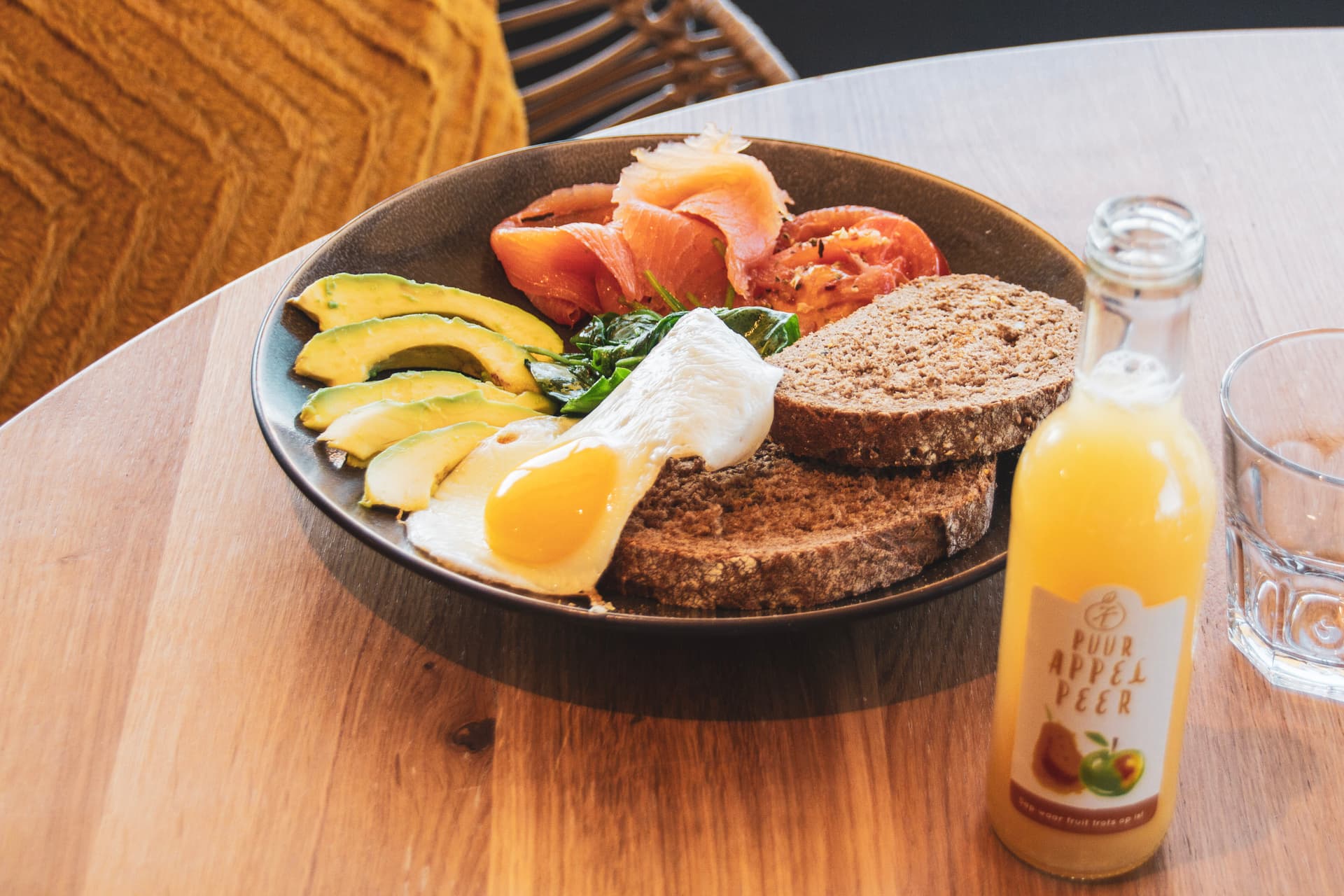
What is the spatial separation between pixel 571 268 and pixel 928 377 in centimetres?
62

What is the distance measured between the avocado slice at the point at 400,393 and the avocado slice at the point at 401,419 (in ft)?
0.08

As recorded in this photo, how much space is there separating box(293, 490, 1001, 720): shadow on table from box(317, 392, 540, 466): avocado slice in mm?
167

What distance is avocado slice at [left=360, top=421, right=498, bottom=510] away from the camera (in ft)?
4.04

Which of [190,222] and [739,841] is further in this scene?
[190,222]

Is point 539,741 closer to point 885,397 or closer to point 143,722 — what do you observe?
point 143,722

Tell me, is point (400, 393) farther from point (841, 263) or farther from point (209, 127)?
point (209, 127)

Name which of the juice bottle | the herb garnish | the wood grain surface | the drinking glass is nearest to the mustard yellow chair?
the wood grain surface

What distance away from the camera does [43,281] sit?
2264 mm

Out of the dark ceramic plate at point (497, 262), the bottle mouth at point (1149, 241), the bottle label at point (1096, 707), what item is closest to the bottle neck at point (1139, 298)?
the bottle mouth at point (1149, 241)

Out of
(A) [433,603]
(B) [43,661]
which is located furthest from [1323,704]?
(B) [43,661]

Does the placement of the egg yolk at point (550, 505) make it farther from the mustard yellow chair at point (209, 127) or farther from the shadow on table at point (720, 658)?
the mustard yellow chair at point (209, 127)

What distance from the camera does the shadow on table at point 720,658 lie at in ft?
3.79

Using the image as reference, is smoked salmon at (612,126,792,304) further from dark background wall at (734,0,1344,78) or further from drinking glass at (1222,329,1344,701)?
dark background wall at (734,0,1344,78)

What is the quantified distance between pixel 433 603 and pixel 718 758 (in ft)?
1.20
